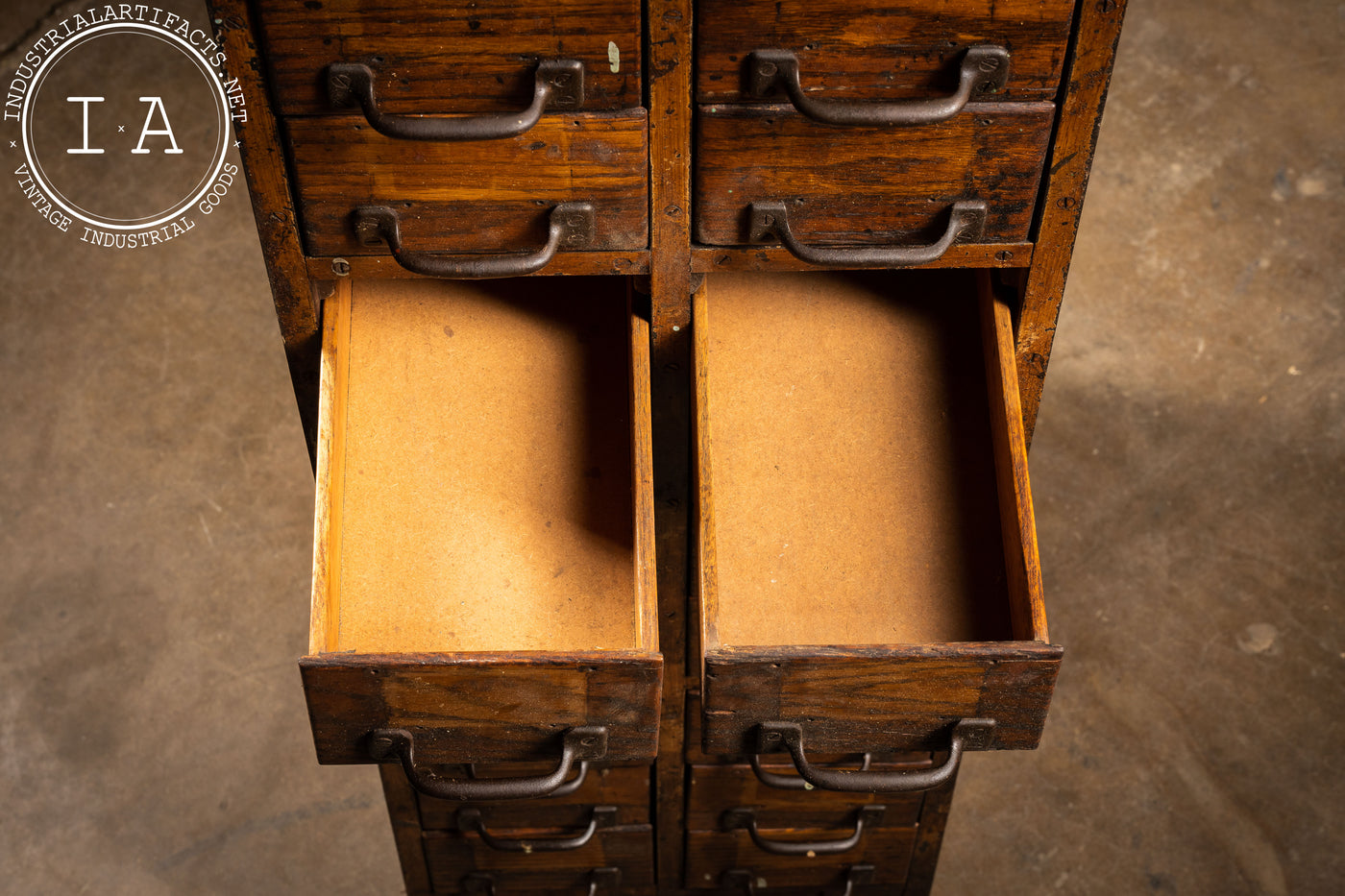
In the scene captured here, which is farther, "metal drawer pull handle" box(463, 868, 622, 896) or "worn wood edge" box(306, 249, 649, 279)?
"metal drawer pull handle" box(463, 868, 622, 896)

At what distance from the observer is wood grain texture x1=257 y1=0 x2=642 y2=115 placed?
1550mm

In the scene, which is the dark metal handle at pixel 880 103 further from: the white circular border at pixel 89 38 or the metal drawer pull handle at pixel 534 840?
the white circular border at pixel 89 38

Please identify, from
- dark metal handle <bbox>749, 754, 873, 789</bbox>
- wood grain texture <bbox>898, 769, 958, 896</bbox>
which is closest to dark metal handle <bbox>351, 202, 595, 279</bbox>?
dark metal handle <bbox>749, 754, 873, 789</bbox>

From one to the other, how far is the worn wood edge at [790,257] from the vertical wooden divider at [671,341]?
25 millimetres

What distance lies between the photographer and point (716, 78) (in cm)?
163

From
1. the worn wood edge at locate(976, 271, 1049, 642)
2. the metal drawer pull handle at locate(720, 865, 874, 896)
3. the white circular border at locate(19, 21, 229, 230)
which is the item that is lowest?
the metal drawer pull handle at locate(720, 865, 874, 896)

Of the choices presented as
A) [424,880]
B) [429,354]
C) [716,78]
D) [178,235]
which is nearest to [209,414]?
[178,235]

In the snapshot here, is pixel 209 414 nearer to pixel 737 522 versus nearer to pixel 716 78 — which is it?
pixel 737 522

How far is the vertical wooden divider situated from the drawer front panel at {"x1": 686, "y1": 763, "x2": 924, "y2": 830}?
0.13 ft

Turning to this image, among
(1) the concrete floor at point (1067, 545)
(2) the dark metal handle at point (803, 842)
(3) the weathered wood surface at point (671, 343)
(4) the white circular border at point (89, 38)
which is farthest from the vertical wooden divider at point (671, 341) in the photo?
(4) the white circular border at point (89, 38)

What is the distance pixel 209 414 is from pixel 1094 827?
90.3 inches

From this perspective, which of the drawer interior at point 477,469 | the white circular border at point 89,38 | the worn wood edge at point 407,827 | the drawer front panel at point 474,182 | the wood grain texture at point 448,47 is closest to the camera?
the wood grain texture at point 448,47

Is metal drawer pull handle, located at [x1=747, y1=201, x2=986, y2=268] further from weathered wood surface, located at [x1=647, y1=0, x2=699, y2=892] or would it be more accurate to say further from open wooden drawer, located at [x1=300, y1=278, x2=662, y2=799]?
open wooden drawer, located at [x1=300, y1=278, x2=662, y2=799]

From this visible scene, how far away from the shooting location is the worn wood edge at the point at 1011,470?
5.77 ft
